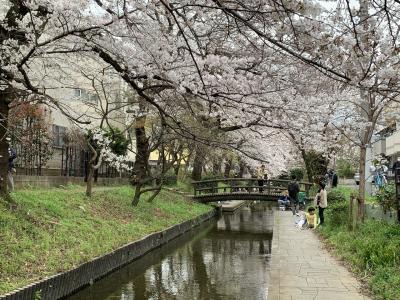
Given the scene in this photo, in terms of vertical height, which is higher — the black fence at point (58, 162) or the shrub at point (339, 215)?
the black fence at point (58, 162)

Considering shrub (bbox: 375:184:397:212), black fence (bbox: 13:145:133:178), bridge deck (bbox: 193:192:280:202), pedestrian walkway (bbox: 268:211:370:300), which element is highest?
black fence (bbox: 13:145:133:178)

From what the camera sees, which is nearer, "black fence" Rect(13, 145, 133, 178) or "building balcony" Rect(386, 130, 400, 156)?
"black fence" Rect(13, 145, 133, 178)

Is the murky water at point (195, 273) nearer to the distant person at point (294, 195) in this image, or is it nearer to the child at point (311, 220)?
the child at point (311, 220)

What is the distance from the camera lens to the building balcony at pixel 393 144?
33875mm

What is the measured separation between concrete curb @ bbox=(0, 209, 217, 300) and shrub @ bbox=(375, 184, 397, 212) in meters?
6.90

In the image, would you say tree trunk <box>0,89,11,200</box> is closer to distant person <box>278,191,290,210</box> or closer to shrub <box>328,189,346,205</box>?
shrub <box>328,189,346,205</box>

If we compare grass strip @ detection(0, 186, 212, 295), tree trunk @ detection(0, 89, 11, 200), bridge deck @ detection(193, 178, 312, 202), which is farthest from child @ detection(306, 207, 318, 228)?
bridge deck @ detection(193, 178, 312, 202)

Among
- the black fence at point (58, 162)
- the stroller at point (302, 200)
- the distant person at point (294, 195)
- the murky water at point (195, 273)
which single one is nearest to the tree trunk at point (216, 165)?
the distant person at point (294, 195)

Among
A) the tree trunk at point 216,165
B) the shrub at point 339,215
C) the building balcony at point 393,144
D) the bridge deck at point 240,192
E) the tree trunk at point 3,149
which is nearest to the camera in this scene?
the tree trunk at point 3,149

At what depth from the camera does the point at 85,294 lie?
9.98 metres

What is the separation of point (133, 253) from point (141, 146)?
8.58 m

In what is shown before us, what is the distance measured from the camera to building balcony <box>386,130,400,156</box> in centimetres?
3388

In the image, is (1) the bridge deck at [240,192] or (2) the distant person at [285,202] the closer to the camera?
(2) the distant person at [285,202]

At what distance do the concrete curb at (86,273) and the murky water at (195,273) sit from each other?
7.6 inches
